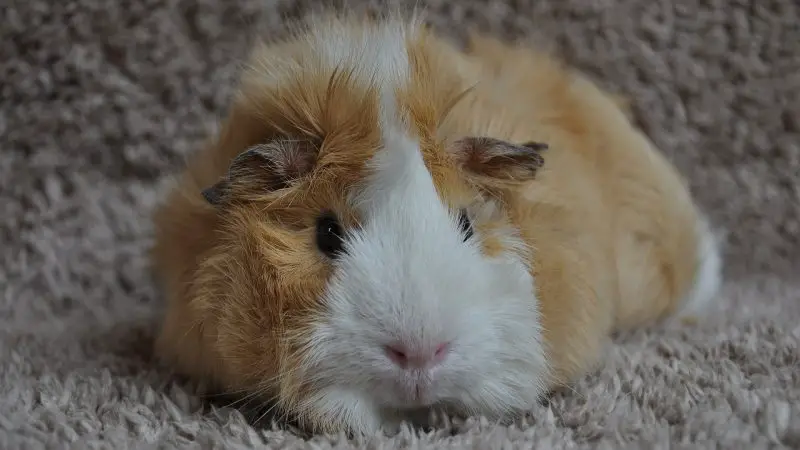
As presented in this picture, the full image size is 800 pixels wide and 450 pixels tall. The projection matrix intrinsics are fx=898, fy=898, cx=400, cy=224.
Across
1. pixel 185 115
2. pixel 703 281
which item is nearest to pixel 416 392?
pixel 703 281

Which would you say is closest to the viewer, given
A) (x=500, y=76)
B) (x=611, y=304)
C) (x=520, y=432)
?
(x=520, y=432)

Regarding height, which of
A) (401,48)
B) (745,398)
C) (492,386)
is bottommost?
(745,398)

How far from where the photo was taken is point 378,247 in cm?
106

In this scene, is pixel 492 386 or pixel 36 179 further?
pixel 36 179

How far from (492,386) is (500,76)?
62 cm

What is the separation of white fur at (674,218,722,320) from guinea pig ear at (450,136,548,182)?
66 centimetres

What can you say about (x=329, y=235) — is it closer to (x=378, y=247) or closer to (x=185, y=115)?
(x=378, y=247)

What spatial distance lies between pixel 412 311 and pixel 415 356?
2.1 inches

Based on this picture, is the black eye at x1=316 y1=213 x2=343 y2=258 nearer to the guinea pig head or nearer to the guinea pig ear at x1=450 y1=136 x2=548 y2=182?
the guinea pig head

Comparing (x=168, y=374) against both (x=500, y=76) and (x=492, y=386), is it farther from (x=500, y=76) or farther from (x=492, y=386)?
(x=500, y=76)

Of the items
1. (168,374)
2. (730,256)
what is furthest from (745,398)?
(730,256)

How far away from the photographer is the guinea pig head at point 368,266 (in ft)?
3.41

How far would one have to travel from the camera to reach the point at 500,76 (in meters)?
1.53

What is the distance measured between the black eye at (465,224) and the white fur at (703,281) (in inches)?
28.2
